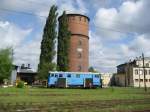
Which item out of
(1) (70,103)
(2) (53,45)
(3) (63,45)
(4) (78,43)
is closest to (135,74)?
(4) (78,43)

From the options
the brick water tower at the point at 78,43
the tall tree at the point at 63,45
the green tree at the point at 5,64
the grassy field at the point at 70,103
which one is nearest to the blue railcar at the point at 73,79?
the tall tree at the point at 63,45

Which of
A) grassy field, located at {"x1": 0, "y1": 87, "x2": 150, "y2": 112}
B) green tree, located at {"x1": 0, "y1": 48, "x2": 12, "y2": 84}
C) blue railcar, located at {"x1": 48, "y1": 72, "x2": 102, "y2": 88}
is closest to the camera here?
grassy field, located at {"x1": 0, "y1": 87, "x2": 150, "y2": 112}

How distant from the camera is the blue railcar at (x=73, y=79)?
57875 mm

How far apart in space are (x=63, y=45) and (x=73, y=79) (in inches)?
513

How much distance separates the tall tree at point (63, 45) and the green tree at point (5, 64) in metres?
13.3

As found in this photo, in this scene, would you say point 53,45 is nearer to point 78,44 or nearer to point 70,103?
point 78,44

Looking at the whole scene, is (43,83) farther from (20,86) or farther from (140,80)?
(140,80)

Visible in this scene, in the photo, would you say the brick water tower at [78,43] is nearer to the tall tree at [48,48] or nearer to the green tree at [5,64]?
the tall tree at [48,48]

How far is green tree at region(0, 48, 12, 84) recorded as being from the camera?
2830 inches

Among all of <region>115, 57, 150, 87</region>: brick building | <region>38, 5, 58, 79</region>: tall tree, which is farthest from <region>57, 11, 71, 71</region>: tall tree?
<region>115, 57, 150, 87</region>: brick building

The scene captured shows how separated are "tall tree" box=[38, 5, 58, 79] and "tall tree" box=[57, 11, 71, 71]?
2.58 m

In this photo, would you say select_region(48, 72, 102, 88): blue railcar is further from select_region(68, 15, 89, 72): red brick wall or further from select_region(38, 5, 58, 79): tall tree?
select_region(68, 15, 89, 72): red brick wall

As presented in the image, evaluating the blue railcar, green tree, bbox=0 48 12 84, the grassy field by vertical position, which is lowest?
the grassy field

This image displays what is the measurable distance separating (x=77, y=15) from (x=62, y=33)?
1123 centimetres
